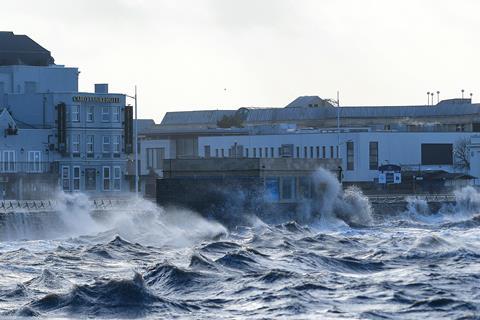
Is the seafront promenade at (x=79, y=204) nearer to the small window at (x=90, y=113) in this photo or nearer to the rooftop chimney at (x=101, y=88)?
the small window at (x=90, y=113)

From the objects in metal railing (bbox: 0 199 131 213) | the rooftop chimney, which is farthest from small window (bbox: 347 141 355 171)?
metal railing (bbox: 0 199 131 213)

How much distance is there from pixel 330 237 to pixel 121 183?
125 feet

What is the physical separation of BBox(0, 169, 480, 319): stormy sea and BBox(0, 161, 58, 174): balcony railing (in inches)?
662

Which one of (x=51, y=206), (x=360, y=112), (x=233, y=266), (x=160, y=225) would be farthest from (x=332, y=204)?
(x=360, y=112)

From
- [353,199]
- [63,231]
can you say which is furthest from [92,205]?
[353,199]

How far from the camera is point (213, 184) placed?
73625 millimetres

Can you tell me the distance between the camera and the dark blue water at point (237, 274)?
37781mm

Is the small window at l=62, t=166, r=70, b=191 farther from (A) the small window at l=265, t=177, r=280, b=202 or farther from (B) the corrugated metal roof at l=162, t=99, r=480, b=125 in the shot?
(B) the corrugated metal roof at l=162, t=99, r=480, b=125

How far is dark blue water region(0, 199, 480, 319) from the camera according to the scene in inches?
1487

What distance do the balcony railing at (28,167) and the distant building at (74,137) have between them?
0.06 m

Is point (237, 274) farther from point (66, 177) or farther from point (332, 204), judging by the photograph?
point (66, 177)

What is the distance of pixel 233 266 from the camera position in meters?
49.0

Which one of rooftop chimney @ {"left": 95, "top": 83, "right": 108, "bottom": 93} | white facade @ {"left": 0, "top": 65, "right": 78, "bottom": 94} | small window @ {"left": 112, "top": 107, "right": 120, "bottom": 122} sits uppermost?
white facade @ {"left": 0, "top": 65, "right": 78, "bottom": 94}

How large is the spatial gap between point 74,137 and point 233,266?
50.9m
